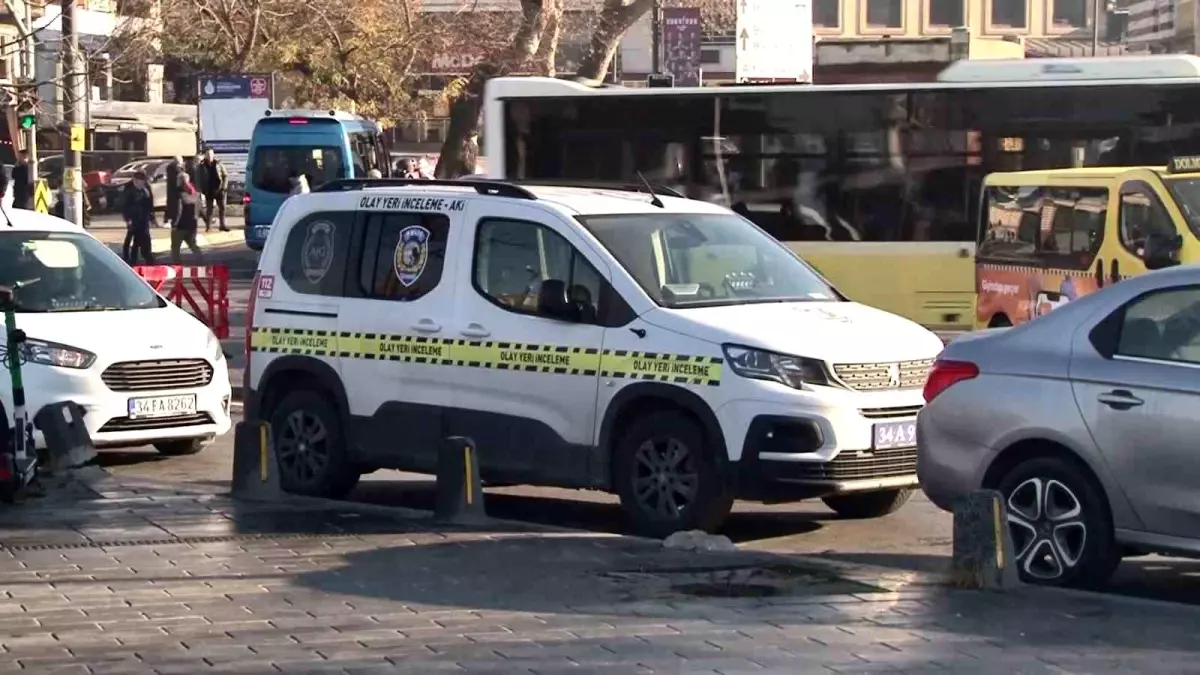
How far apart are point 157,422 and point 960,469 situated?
592cm

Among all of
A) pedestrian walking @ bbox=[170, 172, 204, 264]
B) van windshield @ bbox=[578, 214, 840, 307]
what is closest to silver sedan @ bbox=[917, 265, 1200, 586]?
van windshield @ bbox=[578, 214, 840, 307]

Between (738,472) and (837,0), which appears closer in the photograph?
(738,472)

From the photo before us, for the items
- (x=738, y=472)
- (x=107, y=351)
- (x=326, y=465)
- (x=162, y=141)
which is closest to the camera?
(x=738, y=472)

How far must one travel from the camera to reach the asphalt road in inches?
366

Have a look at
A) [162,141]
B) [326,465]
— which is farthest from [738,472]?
[162,141]

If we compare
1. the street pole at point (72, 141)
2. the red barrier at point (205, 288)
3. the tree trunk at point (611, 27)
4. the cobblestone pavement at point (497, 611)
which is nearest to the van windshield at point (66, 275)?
the cobblestone pavement at point (497, 611)

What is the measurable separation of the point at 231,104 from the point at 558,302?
36185 millimetres

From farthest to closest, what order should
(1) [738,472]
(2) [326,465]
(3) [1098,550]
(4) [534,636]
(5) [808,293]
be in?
(2) [326,465]
(5) [808,293]
(1) [738,472]
(3) [1098,550]
(4) [534,636]

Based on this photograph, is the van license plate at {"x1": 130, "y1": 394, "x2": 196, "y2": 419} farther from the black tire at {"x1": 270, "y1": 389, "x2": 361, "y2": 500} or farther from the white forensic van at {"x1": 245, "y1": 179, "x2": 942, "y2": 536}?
the black tire at {"x1": 270, "y1": 389, "x2": 361, "y2": 500}

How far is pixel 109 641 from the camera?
7371 millimetres

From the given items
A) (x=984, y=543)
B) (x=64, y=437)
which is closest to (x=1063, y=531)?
(x=984, y=543)

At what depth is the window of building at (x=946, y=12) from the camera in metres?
75.3

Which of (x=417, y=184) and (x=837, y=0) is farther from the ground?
(x=837, y=0)

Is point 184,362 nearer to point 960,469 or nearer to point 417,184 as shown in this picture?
point 417,184
